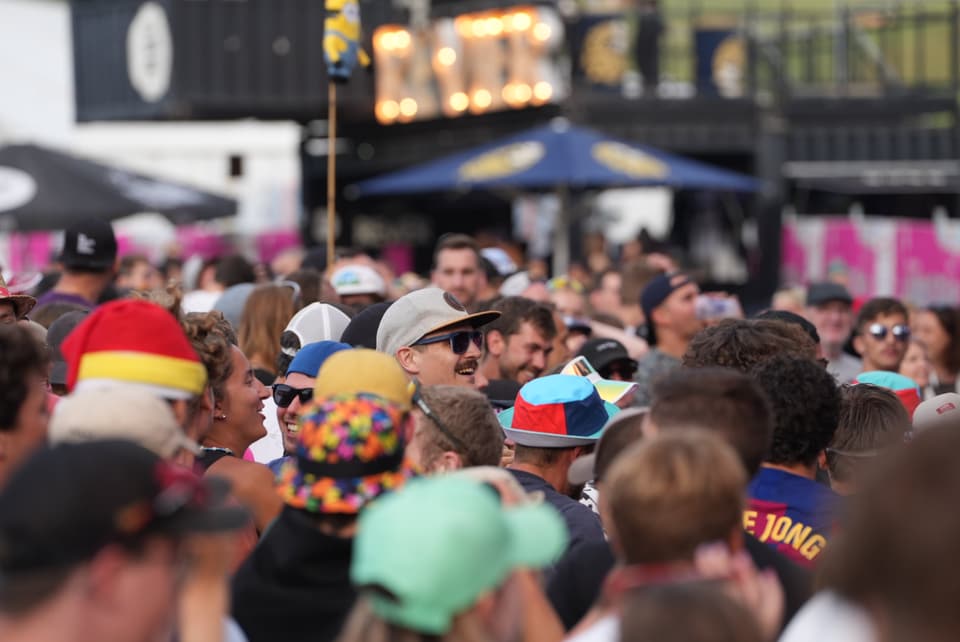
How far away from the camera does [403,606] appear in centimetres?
268

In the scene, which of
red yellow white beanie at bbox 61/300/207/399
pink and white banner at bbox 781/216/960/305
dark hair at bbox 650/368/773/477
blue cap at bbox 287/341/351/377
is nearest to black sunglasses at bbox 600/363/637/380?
blue cap at bbox 287/341/351/377

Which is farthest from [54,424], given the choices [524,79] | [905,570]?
[524,79]

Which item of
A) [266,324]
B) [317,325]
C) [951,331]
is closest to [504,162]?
[951,331]

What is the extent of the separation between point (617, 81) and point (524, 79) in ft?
5.03

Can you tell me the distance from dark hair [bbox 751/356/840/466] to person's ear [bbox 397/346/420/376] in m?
1.68

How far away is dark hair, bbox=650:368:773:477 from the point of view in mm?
3770

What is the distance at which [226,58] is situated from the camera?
17859 mm

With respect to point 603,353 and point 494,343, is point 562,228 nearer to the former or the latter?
point 603,353

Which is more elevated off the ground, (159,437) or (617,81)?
(617,81)

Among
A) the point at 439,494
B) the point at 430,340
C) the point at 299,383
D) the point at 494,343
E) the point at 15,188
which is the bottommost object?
the point at 494,343

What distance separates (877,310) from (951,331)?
4.98 feet

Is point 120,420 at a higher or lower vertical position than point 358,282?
higher

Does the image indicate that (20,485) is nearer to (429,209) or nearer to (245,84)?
(245,84)

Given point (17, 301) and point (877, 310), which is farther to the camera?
point (877, 310)
